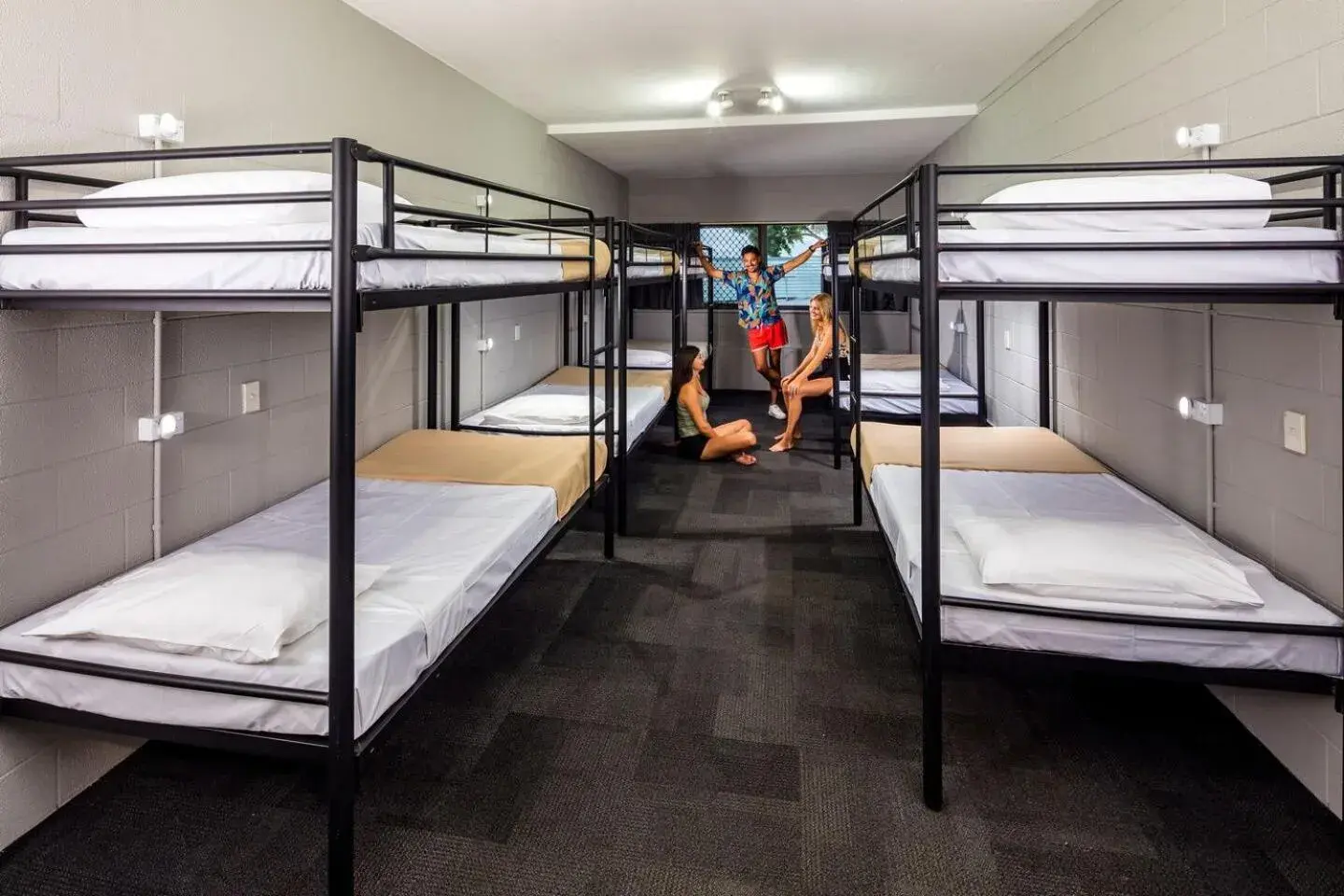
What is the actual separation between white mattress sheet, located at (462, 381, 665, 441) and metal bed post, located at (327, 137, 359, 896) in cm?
212

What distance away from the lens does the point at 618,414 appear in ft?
12.2

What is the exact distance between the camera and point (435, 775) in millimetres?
1814

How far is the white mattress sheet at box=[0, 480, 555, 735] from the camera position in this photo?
139cm

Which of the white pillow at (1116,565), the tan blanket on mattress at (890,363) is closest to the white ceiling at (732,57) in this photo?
the tan blanket on mattress at (890,363)

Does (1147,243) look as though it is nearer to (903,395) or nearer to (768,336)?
(903,395)

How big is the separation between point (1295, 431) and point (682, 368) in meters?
3.43

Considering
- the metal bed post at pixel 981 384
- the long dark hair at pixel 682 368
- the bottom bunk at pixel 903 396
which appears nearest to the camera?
the bottom bunk at pixel 903 396

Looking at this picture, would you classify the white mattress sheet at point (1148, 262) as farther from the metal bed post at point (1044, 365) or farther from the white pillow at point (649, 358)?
the white pillow at point (649, 358)

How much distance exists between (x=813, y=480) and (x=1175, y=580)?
2939 millimetres

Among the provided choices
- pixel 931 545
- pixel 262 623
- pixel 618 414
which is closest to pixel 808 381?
pixel 618 414

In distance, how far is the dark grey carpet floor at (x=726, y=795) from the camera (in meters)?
1.50

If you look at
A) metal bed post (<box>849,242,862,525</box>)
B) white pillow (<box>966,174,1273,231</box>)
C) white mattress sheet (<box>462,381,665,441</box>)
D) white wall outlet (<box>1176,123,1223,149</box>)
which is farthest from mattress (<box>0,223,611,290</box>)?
metal bed post (<box>849,242,862,525</box>)

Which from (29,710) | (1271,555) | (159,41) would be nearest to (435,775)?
(29,710)

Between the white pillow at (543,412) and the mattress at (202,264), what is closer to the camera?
the mattress at (202,264)
